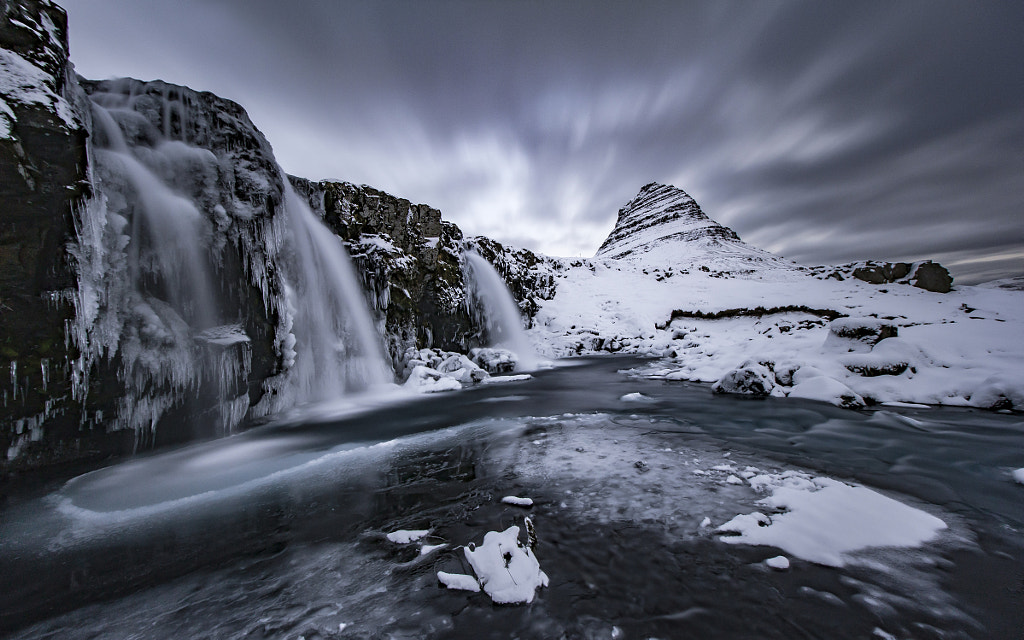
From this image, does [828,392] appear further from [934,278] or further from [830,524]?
[934,278]

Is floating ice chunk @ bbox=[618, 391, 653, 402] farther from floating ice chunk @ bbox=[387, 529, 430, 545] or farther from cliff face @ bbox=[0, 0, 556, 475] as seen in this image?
cliff face @ bbox=[0, 0, 556, 475]

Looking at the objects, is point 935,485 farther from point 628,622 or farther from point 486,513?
point 486,513

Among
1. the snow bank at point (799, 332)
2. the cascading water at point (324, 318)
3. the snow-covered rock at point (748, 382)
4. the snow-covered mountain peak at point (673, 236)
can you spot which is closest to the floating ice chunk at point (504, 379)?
the cascading water at point (324, 318)

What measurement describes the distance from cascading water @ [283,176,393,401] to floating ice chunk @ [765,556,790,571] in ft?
39.0

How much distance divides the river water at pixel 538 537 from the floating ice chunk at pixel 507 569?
0.34 ft

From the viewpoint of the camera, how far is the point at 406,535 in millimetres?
3539

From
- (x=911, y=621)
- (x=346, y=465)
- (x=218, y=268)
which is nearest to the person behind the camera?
(x=911, y=621)

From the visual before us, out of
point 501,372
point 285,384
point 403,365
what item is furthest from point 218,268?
point 501,372

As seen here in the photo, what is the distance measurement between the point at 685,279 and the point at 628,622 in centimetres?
5244

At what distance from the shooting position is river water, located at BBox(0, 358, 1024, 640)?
2.38 m

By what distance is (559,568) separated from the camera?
2887mm

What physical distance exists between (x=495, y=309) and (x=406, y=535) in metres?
20.3

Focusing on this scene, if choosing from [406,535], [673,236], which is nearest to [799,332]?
[406,535]

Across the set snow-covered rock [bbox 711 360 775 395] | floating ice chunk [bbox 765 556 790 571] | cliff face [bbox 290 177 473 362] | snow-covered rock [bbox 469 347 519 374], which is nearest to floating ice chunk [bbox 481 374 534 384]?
snow-covered rock [bbox 469 347 519 374]
